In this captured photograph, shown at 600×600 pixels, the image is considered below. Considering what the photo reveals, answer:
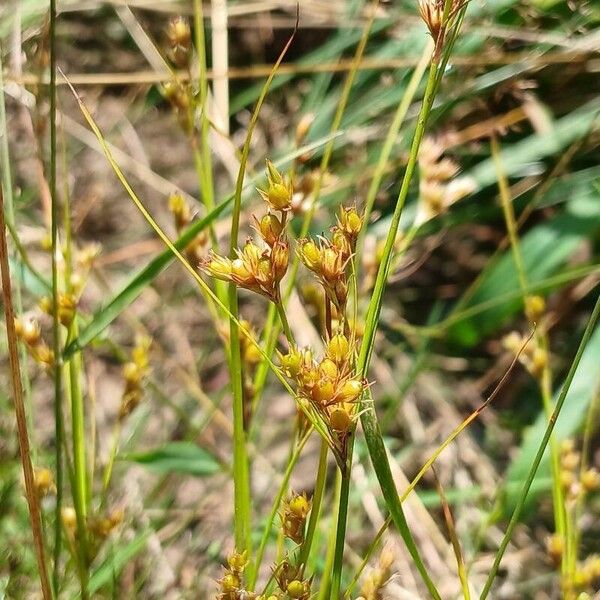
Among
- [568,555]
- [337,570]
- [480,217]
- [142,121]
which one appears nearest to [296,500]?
[337,570]

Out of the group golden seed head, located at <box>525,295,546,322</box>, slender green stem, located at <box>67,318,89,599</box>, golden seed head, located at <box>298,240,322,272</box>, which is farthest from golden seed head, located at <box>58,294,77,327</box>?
golden seed head, located at <box>525,295,546,322</box>

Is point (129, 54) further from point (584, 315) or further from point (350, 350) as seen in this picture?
point (350, 350)

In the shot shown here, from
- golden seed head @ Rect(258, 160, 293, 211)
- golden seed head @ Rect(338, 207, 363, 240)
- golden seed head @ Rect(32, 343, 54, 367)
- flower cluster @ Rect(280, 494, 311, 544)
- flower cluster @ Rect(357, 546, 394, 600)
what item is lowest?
flower cluster @ Rect(357, 546, 394, 600)

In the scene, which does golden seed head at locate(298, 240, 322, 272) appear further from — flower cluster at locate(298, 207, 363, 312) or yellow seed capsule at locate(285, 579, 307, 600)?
yellow seed capsule at locate(285, 579, 307, 600)

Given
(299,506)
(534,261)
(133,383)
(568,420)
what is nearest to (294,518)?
(299,506)

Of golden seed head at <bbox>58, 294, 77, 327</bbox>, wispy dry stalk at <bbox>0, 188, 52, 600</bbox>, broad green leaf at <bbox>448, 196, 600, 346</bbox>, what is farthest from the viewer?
broad green leaf at <bbox>448, 196, 600, 346</bbox>

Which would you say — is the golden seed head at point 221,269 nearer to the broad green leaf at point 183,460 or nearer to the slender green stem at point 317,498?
the slender green stem at point 317,498
